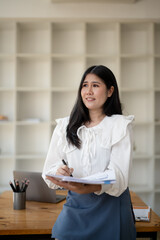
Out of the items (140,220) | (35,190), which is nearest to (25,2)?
(35,190)

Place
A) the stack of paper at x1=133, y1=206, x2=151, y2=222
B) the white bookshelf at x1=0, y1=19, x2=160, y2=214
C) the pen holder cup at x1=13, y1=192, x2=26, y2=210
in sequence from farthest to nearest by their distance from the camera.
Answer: the white bookshelf at x1=0, y1=19, x2=160, y2=214 < the pen holder cup at x1=13, y1=192, x2=26, y2=210 < the stack of paper at x1=133, y1=206, x2=151, y2=222

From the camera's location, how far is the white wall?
12.4 ft

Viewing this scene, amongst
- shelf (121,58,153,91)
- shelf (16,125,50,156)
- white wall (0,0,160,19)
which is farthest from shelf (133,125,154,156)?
white wall (0,0,160,19)

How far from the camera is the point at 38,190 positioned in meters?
2.09

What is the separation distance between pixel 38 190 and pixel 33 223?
0.48m

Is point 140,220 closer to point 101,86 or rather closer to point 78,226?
point 78,226

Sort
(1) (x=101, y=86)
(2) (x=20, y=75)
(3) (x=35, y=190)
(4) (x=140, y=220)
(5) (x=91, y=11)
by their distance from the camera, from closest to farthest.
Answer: (1) (x=101, y=86)
(4) (x=140, y=220)
(3) (x=35, y=190)
(5) (x=91, y=11)
(2) (x=20, y=75)

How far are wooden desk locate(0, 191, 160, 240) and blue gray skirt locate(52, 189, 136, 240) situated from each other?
0.18 metres

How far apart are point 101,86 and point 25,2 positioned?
9.33ft

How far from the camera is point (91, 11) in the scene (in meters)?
3.79

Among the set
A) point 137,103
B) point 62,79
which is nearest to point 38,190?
point 62,79

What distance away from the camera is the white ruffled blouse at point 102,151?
1334mm

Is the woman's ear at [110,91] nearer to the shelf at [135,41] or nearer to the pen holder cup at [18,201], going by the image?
the pen holder cup at [18,201]

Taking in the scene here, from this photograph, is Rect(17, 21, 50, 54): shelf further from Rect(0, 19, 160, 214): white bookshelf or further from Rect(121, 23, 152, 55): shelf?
Rect(121, 23, 152, 55): shelf
